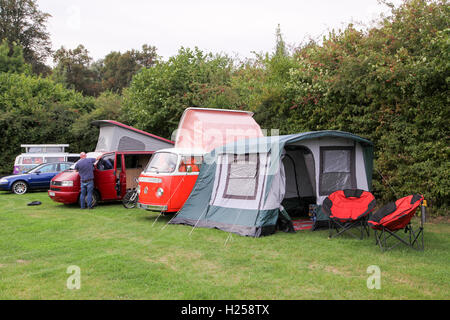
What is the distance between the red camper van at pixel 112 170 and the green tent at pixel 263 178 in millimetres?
4140

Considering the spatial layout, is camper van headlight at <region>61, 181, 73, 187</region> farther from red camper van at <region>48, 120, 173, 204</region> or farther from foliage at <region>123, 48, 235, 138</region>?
foliage at <region>123, 48, 235, 138</region>

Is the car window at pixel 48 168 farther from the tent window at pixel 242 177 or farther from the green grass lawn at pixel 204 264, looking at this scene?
the tent window at pixel 242 177

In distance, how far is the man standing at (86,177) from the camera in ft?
38.6

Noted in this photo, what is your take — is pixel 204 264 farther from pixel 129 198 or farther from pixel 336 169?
pixel 129 198

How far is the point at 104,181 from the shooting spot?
12.6 meters

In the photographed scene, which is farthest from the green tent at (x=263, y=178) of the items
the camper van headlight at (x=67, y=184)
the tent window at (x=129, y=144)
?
the tent window at (x=129, y=144)

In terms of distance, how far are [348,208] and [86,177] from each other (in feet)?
24.9

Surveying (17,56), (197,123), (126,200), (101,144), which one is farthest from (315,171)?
(17,56)

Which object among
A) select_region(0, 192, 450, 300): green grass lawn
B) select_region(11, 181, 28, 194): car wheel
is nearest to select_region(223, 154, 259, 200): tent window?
select_region(0, 192, 450, 300): green grass lawn

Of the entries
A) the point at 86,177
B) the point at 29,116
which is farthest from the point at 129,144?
the point at 29,116

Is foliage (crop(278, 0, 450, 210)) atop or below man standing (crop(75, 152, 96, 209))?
atop

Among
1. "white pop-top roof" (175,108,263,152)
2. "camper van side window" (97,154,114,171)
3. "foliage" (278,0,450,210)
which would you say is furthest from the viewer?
"camper van side window" (97,154,114,171)

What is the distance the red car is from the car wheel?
409 centimetres

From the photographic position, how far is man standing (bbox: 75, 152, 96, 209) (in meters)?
11.8
